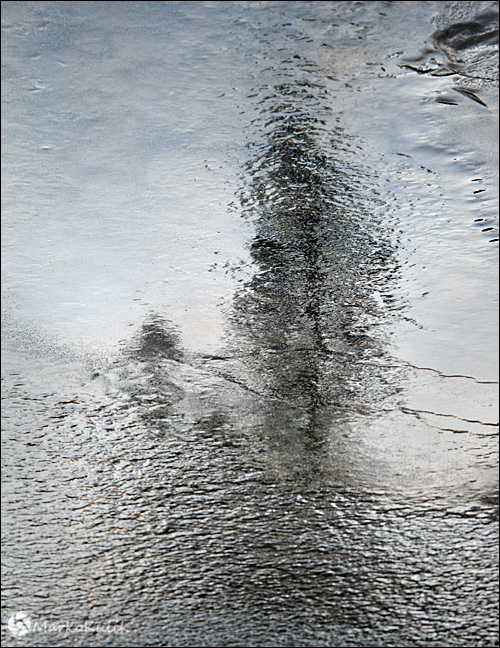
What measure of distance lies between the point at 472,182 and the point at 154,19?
8.67 feet

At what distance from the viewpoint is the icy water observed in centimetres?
214

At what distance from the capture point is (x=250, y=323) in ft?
10.3

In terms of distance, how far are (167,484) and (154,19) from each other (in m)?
3.69

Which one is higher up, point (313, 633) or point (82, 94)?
point (82, 94)

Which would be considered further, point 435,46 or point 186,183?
point 435,46

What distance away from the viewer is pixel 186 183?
3.83 metres

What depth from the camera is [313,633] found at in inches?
77.9

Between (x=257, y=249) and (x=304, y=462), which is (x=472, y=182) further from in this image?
(x=304, y=462)

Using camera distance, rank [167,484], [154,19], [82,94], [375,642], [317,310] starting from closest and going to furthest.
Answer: [375,642]
[167,484]
[317,310]
[82,94]
[154,19]

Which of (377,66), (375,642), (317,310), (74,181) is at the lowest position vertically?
(375,642)

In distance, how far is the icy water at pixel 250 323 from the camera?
84.4 inches

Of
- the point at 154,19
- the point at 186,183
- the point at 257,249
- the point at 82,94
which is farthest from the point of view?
the point at 154,19

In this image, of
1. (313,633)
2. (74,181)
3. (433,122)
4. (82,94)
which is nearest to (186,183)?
(74,181)

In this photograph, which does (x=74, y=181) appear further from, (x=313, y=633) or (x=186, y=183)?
(x=313, y=633)
